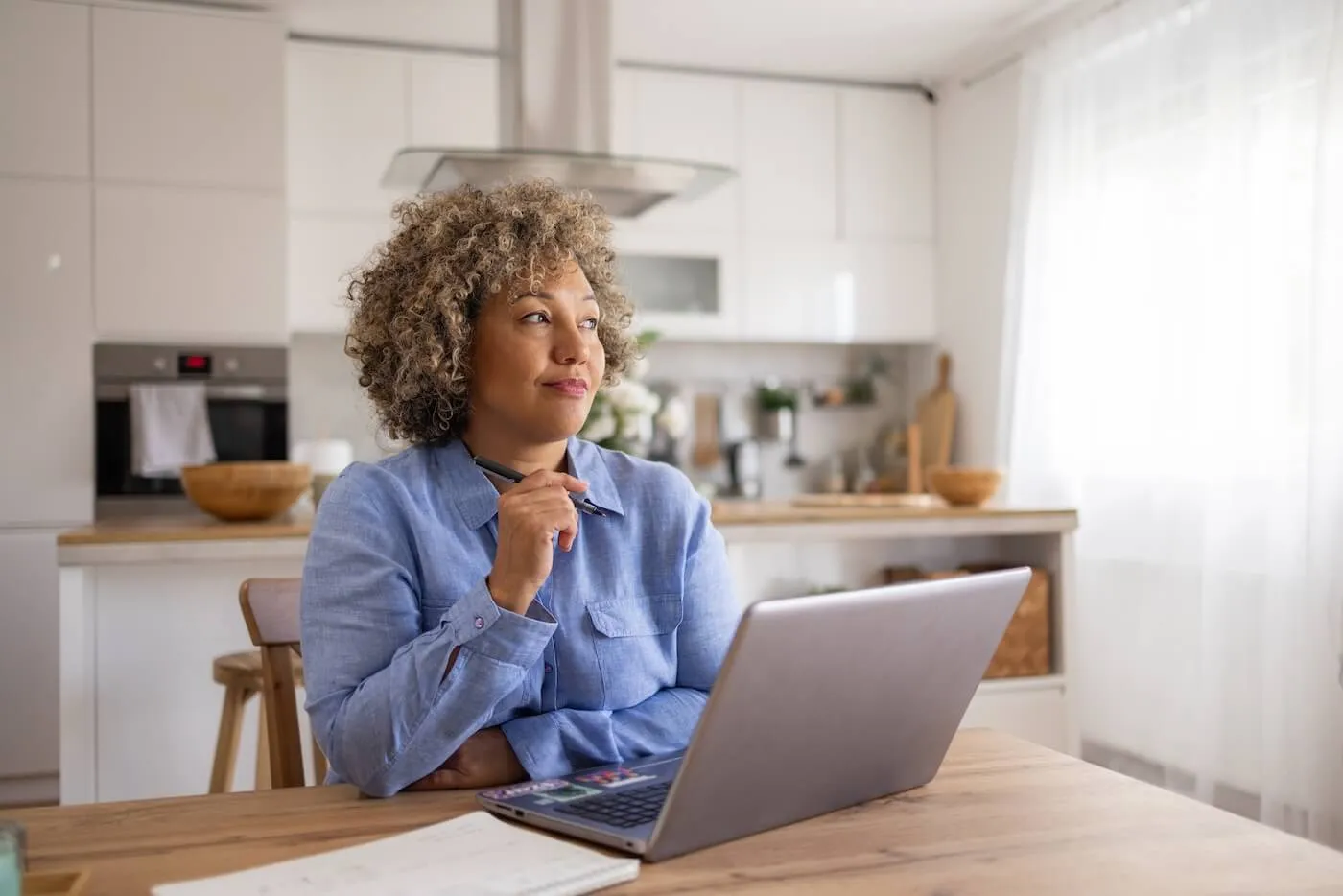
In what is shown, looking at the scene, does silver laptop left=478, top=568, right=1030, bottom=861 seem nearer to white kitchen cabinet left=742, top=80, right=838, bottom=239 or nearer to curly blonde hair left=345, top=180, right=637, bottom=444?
curly blonde hair left=345, top=180, right=637, bottom=444

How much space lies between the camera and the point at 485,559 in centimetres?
135

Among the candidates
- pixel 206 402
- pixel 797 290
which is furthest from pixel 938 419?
pixel 206 402

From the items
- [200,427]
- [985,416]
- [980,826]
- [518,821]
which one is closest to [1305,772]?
[985,416]

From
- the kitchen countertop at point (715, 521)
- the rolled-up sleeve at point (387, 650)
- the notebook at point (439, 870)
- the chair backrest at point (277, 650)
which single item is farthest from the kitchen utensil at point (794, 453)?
the notebook at point (439, 870)

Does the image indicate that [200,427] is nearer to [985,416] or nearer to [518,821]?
[985,416]

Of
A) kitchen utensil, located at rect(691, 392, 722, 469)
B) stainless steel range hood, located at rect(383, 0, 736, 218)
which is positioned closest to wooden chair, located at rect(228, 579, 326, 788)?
stainless steel range hood, located at rect(383, 0, 736, 218)

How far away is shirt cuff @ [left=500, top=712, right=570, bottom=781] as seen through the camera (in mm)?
1230

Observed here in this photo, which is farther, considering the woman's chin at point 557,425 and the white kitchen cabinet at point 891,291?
the white kitchen cabinet at point 891,291

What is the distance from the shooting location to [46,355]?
419cm

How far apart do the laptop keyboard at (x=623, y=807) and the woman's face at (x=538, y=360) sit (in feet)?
1.43

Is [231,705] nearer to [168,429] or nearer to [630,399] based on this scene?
[630,399]

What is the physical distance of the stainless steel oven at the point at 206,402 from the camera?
14.0 ft

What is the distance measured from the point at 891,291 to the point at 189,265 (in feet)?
9.06

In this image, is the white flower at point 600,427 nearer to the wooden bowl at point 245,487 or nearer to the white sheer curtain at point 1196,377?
the wooden bowl at point 245,487
